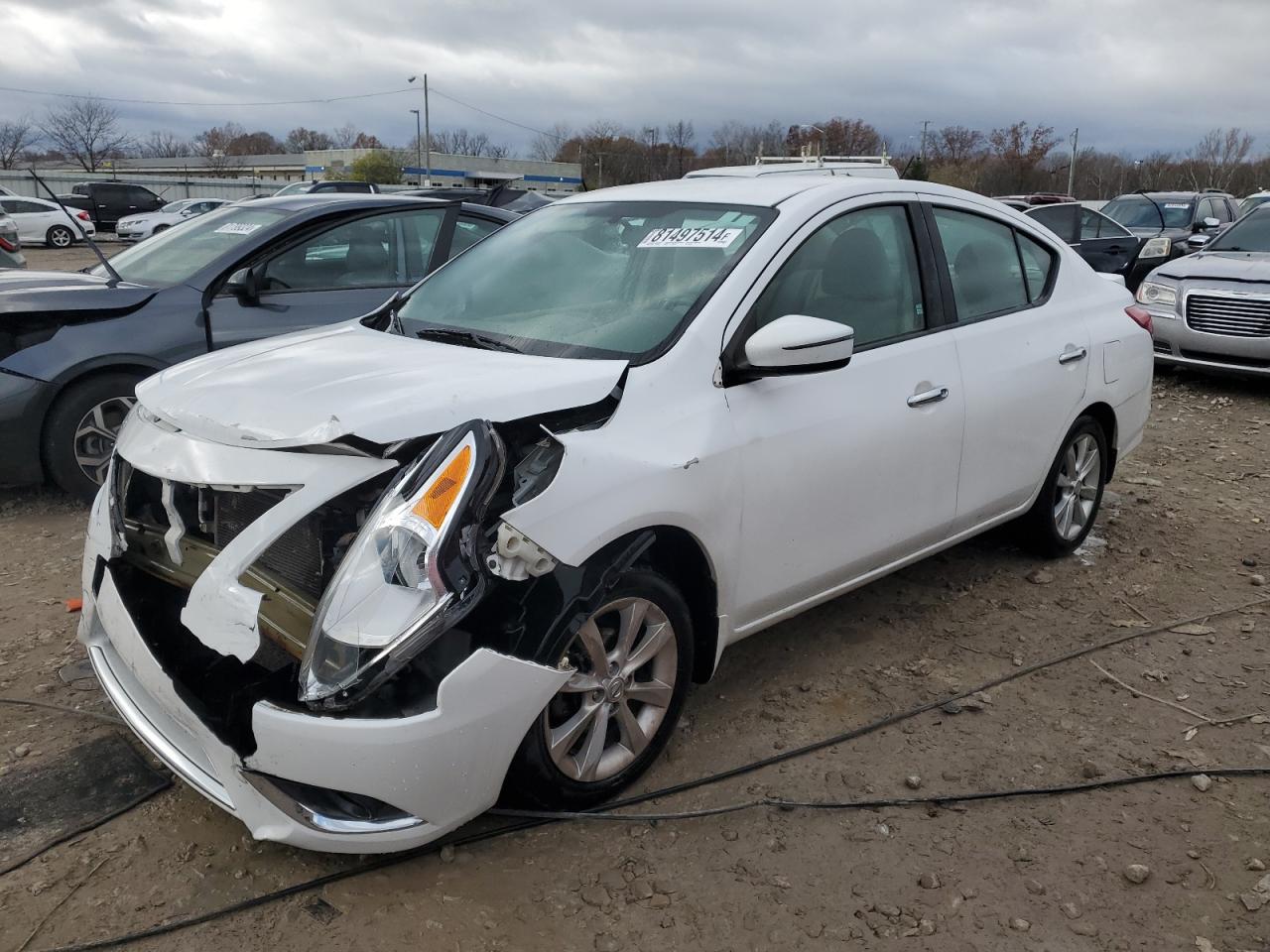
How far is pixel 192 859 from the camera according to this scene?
2.63m

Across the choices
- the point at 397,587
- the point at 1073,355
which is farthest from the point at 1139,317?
the point at 397,587

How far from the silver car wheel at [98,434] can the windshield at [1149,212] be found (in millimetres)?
14819

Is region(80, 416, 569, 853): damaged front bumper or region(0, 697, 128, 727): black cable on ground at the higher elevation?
region(80, 416, 569, 853): damaged front bumper

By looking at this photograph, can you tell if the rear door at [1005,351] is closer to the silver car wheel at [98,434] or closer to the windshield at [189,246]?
the windshield at [189,246]

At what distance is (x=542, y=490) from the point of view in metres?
2.53

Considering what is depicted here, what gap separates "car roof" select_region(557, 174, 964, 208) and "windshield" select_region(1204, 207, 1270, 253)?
765cm

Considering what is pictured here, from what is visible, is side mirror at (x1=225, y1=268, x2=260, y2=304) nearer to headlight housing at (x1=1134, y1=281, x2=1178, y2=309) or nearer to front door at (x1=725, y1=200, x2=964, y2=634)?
front door at (x1=725, y1=200, x2=964, y2=634)

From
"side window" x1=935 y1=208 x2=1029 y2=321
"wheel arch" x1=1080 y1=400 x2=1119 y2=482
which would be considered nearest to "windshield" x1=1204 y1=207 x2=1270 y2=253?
"wheel arch" x1=1080 y1=400 x2=1119 y2=482

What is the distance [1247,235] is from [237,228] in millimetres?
9521

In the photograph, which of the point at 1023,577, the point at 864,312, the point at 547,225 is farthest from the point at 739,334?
the point at 1023,577

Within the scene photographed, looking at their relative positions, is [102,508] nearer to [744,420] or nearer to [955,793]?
[744,420]

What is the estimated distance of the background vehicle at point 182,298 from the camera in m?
5.14

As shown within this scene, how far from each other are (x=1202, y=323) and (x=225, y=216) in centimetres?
819

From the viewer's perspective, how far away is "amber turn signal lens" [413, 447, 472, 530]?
2.35 metres
